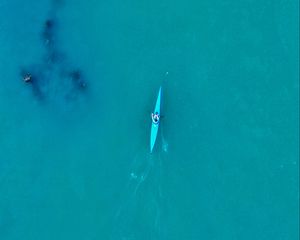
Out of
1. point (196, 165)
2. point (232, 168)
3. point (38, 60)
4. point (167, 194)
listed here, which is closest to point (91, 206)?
point (167, 194)

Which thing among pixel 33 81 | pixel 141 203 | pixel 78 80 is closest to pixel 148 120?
pixel 141 203

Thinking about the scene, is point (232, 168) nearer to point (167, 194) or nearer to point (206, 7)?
point (167, 194)

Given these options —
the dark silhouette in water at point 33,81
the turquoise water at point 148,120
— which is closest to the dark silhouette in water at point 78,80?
the turquoise water at point 148,120

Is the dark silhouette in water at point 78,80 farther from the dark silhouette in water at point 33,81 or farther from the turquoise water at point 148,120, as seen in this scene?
the dark silhouette in water at point 33,81

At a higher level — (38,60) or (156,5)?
(156,5)

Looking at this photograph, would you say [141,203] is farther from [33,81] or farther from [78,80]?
[33,81]

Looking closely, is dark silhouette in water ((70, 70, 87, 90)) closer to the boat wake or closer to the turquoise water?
the turquoise water
